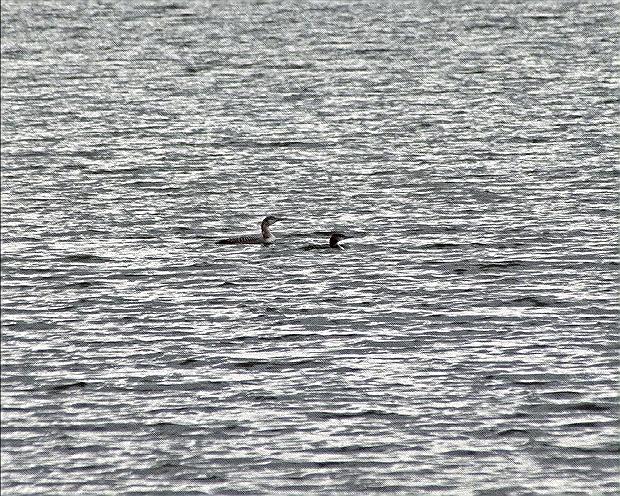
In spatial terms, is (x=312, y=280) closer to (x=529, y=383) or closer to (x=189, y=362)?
(x=189, y=362)

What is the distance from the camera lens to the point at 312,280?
129 feet

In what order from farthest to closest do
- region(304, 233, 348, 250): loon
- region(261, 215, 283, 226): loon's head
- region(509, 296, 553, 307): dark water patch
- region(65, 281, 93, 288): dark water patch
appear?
1. region(261, 215, 283, 226): loon's head
2. region(304, 233, 348, 250): loon
3. region(65, 281, 93, 288): dark water patch
4. region(509, 296, 553, 307): dark water patch

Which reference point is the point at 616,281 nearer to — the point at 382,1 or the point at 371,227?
the point at 371,227

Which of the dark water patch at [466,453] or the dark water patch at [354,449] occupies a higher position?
the dark water patch at [354,449]

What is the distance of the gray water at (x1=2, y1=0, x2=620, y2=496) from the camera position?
2759 cm

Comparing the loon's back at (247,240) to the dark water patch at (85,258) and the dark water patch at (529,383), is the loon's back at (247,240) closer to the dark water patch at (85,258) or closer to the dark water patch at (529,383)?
the dark water patch at (85,258)

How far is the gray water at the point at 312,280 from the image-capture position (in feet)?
90.5

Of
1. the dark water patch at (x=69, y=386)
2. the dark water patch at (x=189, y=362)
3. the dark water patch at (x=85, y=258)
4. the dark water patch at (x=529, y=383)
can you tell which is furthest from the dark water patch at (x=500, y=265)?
the dark water patch at (x=69, y=386)

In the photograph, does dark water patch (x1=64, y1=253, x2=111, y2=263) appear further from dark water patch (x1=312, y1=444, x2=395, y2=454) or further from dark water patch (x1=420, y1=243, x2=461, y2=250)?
dark water patch (x1=312, y1=444, x2=395, y2=454)

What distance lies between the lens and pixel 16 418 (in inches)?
1148

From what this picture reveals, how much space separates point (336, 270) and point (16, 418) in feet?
42.1

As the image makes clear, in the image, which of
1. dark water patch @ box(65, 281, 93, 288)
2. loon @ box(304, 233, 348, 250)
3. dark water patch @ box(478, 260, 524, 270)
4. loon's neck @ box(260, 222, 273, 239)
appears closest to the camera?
dark water patch @ box(65, 281, 93, 288)

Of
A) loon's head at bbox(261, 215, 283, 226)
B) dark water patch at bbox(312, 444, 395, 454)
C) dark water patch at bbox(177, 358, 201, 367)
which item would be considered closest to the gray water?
dark water patch at bbox(312, 444, 395, 454)

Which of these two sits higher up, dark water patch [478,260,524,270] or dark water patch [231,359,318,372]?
dark water patch [478,260,524,270]
